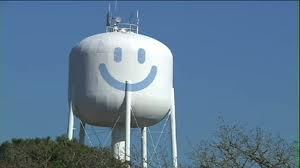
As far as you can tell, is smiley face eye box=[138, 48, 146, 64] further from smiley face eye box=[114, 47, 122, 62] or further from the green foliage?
the green foliage

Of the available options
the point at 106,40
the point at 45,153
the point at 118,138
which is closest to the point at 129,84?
the point at 106,40

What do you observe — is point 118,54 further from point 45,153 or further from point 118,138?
point 45,153

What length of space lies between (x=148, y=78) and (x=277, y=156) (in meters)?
23.0

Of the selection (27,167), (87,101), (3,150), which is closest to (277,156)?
(27,167)

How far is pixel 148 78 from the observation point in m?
35.8

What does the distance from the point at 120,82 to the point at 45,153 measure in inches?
171

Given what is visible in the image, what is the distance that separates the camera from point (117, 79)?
3525 centimetres

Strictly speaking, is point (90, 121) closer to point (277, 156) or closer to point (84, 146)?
Answer: point (84, 146)

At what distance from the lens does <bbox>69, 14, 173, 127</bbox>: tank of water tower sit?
35.2 metres

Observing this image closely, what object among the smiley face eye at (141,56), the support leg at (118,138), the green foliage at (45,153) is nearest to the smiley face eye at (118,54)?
the smiley face eye at (141,56)

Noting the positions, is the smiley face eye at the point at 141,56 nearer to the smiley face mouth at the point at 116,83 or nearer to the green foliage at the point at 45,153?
the smiley face mouth at the point at 116,83

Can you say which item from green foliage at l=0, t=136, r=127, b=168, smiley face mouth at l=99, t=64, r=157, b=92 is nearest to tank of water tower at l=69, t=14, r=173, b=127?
smiley face mouth at l=99, t=64, r=157, b=92

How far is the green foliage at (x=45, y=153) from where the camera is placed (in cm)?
2883

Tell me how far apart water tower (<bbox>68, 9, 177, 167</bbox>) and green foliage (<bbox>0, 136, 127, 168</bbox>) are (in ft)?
5.03
